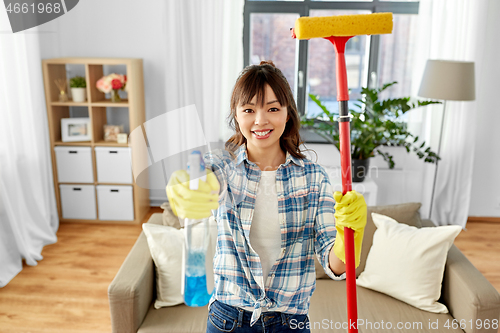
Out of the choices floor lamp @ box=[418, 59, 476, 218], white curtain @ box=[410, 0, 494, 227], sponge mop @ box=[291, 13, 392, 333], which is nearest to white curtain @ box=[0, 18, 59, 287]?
sponge mop @ box=[291, 13, 392, 333]

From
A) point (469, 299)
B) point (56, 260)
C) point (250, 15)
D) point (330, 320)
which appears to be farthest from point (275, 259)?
point (250, 15)

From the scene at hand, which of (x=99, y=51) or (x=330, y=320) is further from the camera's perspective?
(x=99, y=51)

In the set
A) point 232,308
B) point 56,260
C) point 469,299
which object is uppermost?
point 232,308

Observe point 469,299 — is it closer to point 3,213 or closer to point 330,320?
point 330,320

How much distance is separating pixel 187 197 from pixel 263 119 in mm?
406

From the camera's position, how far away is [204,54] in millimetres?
3594

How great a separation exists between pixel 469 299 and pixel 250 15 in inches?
115

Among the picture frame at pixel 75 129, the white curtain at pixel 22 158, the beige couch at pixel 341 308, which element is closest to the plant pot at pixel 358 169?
the beige couch at pixel 341 308

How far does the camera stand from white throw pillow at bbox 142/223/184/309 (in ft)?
6.29

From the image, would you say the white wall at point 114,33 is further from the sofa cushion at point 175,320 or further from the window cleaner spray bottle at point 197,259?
the window cleaner spray bottle at point 197,259

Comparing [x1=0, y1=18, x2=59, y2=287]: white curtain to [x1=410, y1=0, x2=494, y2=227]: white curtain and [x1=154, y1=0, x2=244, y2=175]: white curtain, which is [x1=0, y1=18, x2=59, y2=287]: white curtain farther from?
[x1=410, y1=0, x2=494, y2=227]: white curtain

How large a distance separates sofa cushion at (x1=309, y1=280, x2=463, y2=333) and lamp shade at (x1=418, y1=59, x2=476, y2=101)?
171 cm

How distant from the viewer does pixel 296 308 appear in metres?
1.19

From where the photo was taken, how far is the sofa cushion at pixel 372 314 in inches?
71.9
